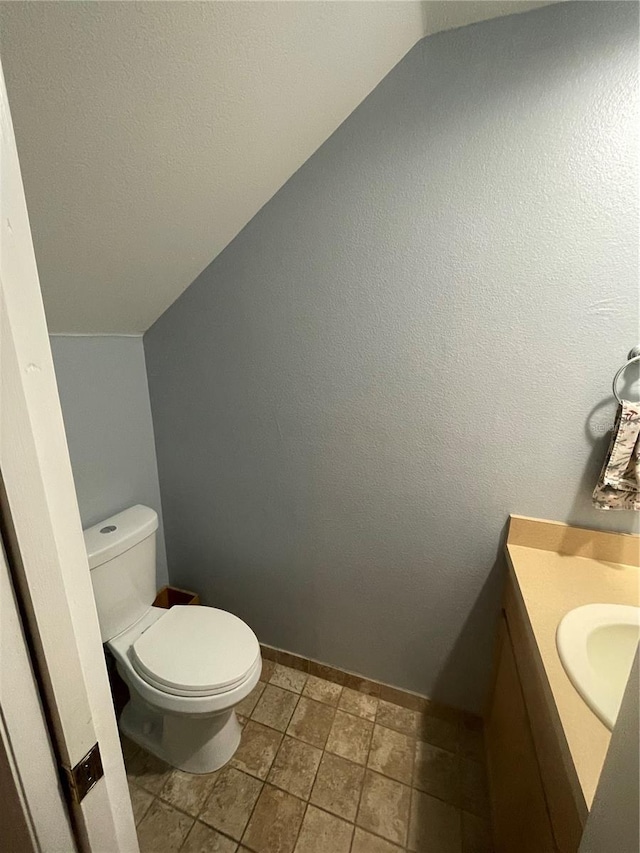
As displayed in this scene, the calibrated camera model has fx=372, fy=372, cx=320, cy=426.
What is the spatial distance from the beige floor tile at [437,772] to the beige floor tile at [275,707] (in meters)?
0.51

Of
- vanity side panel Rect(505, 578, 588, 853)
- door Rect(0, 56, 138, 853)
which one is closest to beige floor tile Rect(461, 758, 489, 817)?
vanity side panel Rect(505, 578, 588, 853)

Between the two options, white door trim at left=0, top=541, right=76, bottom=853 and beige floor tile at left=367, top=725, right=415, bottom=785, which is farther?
beige floor tile at left=367, top=725, right=415, bottom=785

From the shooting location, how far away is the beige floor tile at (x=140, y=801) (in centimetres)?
121

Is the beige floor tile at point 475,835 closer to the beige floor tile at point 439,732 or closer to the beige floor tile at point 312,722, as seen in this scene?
the beige floor tile at point 439,732

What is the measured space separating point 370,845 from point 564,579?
39.6 inches

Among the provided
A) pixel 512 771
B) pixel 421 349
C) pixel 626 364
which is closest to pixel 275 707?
pixel 512 771

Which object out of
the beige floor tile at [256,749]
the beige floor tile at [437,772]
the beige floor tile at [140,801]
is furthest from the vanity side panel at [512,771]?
the beige floor tile at [140,801]

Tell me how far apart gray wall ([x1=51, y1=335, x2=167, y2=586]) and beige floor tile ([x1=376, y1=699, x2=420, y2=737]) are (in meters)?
1.35

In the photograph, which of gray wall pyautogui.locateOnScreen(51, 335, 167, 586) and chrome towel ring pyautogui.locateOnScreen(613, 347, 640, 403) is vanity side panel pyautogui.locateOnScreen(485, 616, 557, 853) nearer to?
chrome towel ring pyautogui.locateOnScreen(613, 347, 640, 403)

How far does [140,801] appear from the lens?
1246mm

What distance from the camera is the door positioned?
36 centimetres

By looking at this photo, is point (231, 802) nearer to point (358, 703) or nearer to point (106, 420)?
point (358, 703)

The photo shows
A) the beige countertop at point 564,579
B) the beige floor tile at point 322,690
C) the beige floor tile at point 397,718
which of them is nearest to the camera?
the beige countertop at point 564,579

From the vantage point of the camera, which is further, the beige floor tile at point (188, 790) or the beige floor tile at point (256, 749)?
the beige floor tile at point (256, 749)
